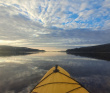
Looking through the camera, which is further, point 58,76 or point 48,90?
point 58,76

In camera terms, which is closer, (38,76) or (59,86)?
(59,86)

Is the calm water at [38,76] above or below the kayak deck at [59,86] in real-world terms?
below

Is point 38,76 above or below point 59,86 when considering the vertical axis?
below

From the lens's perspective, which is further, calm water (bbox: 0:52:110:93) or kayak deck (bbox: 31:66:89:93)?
calm water (bbox: 0:52:110:93)

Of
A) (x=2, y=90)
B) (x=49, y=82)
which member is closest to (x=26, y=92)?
(x=2, y=90)

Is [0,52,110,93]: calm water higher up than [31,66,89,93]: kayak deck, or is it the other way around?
[31,66,89,93]: kayak deck

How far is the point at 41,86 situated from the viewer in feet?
19.1

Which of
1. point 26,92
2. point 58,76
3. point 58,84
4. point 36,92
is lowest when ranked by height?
point 26,92

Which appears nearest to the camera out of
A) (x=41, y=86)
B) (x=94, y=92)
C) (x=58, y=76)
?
(x=41, y=86)

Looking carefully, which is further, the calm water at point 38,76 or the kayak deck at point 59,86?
the calm water at point 38,76

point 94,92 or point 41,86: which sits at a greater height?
point 41,86

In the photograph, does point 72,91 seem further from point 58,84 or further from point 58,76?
point 58,76

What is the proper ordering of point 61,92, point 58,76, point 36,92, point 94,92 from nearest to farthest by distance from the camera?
1. point 61,92
2. point 36,92
3. point 58,76
4. point 94,92

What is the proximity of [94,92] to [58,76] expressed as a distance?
162 inches
